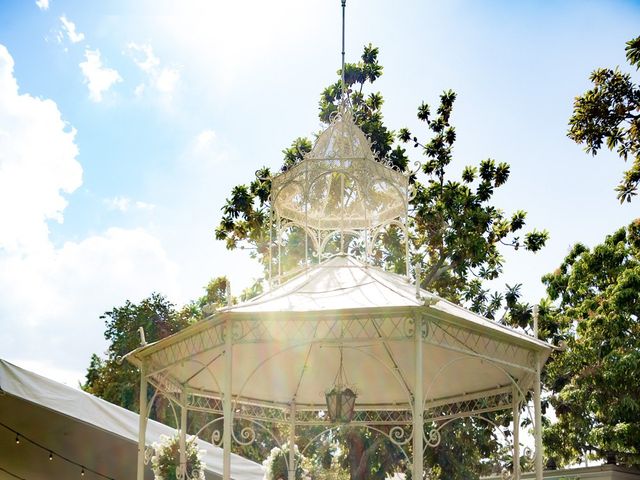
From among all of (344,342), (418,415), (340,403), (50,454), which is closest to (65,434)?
(50,454)

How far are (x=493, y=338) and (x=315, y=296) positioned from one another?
2288mm

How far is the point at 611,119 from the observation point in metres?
13.4

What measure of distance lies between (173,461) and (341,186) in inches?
193

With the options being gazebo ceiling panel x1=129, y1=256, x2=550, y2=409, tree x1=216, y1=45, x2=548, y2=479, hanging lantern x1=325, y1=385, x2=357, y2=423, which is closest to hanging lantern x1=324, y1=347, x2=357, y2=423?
hanging lantern x1=325, y1=385, x2=357, y2=423

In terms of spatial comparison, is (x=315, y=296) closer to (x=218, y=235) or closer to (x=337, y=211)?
(x=337, y=211)

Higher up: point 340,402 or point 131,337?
point 131,337

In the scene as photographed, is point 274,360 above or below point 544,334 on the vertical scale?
below

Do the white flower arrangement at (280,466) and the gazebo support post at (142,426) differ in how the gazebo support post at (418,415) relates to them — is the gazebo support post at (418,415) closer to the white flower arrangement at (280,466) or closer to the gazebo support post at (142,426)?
the gazebo support post at (142,426)

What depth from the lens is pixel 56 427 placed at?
11.7 m

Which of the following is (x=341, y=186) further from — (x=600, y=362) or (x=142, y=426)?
(x=600, y=362)

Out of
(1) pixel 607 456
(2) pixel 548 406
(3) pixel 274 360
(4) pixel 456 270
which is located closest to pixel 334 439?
(4) pixel 456 270

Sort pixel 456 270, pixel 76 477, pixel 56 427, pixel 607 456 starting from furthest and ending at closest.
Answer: pixel 607 456 < pixel 456 270 < pixel 76 477 < pixel 56 427

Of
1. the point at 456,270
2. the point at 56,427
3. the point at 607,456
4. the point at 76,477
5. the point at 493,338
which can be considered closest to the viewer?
the point at 493,338

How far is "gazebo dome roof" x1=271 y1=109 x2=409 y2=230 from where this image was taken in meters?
11.6
